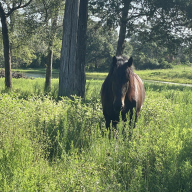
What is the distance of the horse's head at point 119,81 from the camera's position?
4.73 meters

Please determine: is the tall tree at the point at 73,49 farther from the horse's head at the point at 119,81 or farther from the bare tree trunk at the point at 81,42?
the horse's head at the point at 119,81

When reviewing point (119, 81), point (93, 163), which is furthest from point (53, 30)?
point (93, 163)

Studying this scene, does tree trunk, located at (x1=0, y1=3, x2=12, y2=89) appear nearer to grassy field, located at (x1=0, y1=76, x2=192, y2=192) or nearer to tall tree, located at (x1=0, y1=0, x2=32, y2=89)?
tall tree, located at (x1=0, y1=0, x2=32, y2=89)

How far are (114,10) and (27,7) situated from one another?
27.0ft

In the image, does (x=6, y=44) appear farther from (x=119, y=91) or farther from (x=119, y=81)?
(x=119, y=91)

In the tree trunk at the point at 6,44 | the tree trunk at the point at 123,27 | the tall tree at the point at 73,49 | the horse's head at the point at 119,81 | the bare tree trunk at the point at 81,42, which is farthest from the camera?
the tree trunk at the point at 123,27

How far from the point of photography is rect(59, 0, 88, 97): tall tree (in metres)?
10.1

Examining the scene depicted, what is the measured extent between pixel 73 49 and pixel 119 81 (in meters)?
5.86

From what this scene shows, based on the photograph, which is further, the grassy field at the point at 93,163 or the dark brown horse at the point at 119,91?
the dark brown horse at the point at 119,91

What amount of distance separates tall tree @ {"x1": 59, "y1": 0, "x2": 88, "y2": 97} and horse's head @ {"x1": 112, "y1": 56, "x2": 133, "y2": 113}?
15.9ft

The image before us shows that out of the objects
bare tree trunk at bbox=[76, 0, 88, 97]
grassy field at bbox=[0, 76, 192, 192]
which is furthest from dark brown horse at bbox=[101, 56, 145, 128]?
bare tree trunk at bbox=[76, 0, 88, 97]

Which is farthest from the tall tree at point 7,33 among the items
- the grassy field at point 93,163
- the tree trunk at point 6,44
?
the grassy field at point 93,163

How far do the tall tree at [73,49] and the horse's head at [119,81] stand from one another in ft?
15.9

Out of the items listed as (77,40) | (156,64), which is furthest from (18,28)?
(156,64)
